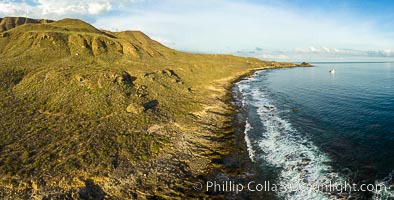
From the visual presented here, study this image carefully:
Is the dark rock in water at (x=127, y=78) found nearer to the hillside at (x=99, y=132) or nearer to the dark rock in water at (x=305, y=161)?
the hillside at (x=99, y=132)

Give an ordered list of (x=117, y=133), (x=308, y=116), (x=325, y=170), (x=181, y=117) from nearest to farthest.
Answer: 1. (x=325, y=170)
2. (x=117, y=133)
3. (x=181, y=117)
4. (x=308, y=116)

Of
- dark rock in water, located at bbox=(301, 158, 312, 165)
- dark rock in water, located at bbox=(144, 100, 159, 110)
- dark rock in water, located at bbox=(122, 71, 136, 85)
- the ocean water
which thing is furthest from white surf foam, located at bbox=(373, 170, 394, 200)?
dark rock in water, located at bbox=(122, 71, 136, 85)

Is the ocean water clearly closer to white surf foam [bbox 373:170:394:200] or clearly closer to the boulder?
white surf foam [bbox 373:170:394:200]

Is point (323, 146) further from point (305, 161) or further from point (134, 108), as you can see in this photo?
point (134, 108)

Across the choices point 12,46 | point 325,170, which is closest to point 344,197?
point 325,170

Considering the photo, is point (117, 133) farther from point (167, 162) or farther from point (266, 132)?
point (266, 132)

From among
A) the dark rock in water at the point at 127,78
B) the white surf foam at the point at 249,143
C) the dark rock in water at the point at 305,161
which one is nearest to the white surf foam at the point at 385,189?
the dark rock in water at the point at 305,161
